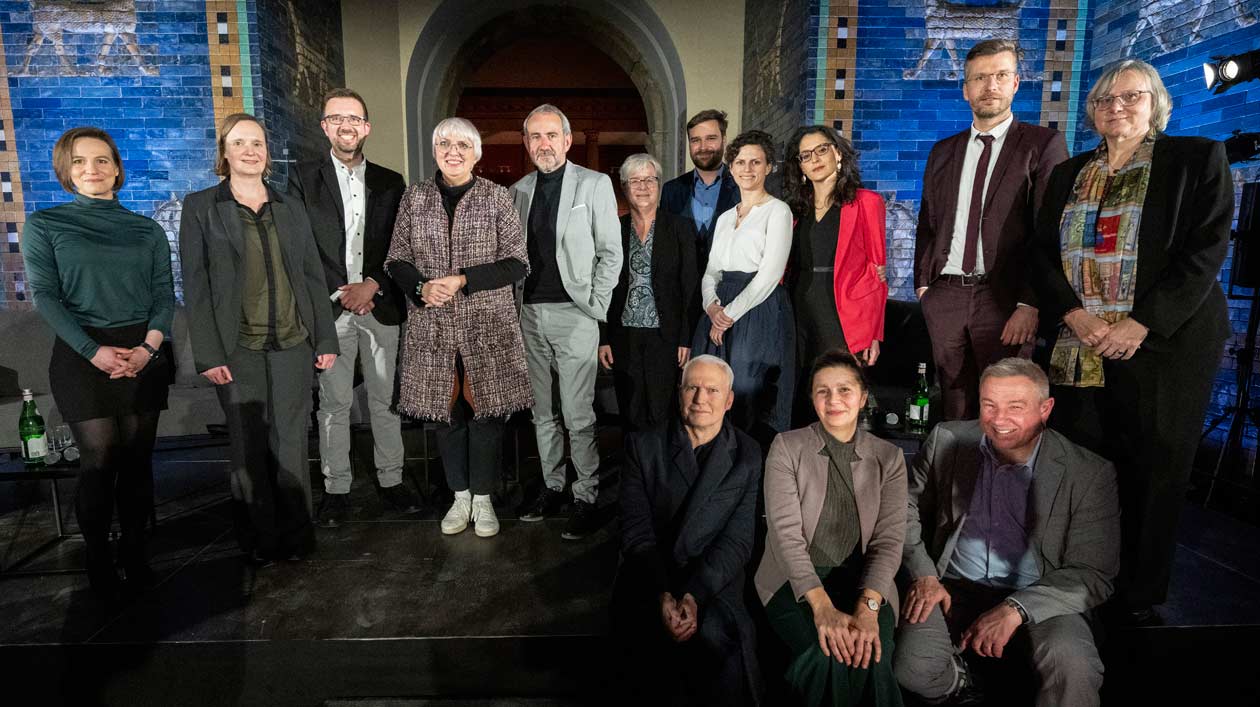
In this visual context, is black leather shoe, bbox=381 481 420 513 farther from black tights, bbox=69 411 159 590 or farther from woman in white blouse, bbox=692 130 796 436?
woman in white blouse, bbox=692 130 796 436

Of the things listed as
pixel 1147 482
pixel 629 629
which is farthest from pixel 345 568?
pixel 1147 482

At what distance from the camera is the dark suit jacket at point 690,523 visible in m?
1.71

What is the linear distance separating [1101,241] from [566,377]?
1851mm

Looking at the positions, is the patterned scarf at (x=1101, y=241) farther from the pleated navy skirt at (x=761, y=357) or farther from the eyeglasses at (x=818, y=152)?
the pleated navy skirt at (x=761, y=357)

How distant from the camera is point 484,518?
104 inches

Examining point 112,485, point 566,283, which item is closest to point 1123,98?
point 566,283

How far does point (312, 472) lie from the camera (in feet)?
11.7

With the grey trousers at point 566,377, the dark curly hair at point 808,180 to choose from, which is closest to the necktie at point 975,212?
the dark curly hair at point 808,180

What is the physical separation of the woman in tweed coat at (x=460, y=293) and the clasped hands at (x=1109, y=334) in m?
1.82

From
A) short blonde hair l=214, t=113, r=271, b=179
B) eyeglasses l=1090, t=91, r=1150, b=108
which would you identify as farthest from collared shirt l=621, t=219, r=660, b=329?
eyeglasses l=1090, t=91, r=1150, b=108

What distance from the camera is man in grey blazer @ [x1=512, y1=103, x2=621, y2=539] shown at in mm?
2564

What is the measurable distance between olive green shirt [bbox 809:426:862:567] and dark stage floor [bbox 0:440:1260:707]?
27.8 inches

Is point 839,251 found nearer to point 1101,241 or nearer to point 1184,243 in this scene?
point 1101,241

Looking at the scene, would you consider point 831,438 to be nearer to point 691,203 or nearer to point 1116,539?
point 1116,539
